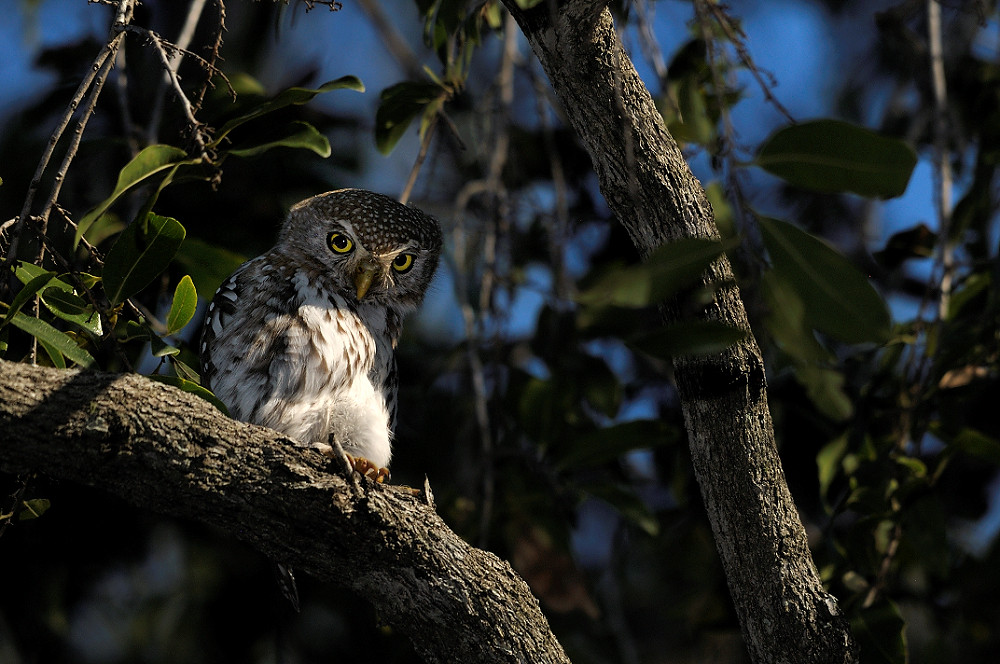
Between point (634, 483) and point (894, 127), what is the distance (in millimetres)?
2107

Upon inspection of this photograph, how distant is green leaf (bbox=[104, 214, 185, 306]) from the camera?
5.29 ft

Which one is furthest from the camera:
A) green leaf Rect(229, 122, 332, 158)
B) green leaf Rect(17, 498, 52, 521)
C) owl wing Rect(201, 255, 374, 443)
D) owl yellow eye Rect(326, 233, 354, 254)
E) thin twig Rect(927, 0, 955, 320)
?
owl yellow eye Rect(326, 233, 354, 254)

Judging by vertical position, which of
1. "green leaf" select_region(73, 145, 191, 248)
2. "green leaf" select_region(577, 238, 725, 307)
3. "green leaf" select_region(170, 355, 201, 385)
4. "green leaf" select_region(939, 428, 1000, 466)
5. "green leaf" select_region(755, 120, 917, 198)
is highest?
"green leaf" select_region(755, 120, 917, 198)

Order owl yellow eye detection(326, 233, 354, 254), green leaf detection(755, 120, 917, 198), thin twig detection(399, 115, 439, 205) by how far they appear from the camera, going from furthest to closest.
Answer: owl yellow eye detection(326, 233, 354, 254) < thin twig detection(399, 115, 439, 205) < green leaf detection(755, 120, 917, 198)

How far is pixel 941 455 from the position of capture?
2.35 metres

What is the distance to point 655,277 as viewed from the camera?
1.03m

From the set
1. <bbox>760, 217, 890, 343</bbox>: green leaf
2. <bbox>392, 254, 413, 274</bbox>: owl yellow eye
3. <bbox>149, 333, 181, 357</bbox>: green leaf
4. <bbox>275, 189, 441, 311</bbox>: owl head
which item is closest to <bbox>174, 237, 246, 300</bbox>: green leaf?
<bbox>275, 189, 441, 311</bbox>: owl head

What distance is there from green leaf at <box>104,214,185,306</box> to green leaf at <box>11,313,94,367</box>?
115mm

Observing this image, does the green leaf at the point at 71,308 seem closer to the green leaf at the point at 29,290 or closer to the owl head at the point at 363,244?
the green leaf at the point at 29,290

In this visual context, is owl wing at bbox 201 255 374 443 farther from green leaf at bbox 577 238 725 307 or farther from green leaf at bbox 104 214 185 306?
green leaf at bbox 577 238 725 307

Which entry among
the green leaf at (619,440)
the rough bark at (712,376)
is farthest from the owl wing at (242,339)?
the rough bark at (712,376)

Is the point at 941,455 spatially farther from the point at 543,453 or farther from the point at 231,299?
the point at 231,299

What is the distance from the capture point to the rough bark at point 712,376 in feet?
4.97

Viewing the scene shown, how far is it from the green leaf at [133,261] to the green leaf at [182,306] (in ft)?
0.21
